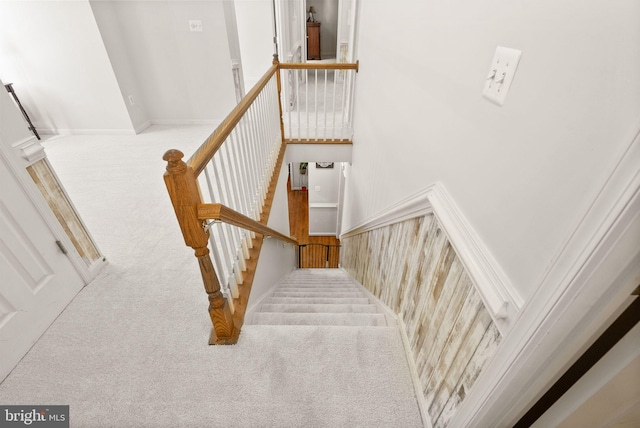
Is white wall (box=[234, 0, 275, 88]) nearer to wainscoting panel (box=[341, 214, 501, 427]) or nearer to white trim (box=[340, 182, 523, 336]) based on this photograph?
wainscoting panel (box=[341, 214, 501, 427])

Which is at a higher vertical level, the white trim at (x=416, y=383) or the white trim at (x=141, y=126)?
the white trim at (x=416, y=383)

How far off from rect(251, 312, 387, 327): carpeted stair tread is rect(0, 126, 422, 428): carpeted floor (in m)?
0.29

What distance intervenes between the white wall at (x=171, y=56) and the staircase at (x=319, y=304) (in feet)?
10.1

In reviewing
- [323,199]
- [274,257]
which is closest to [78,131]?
[274,257]

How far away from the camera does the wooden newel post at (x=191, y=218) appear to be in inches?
37.5

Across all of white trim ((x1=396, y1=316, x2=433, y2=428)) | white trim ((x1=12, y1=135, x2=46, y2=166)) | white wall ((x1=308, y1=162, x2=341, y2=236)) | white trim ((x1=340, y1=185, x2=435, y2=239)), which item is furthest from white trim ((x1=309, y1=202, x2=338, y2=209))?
white trim ((x1=12, y1=135, x2=46, y2=166))

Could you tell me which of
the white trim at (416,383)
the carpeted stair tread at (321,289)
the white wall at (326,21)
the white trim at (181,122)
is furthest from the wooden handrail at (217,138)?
the white wall at (326,21)

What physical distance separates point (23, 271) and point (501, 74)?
7.07 feet

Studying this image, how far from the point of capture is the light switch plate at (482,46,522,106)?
0.72 m

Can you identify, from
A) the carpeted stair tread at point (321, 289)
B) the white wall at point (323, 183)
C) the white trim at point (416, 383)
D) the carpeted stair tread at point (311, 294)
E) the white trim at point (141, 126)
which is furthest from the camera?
the white wall at point (323, 183)

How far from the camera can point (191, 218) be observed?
3.41ft

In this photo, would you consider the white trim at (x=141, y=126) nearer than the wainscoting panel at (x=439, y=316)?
No

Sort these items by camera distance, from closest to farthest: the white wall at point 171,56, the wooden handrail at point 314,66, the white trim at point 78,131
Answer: the wooden handrail at point 314,66 → the white wall at point 171,56 → the white trim at point 78,131

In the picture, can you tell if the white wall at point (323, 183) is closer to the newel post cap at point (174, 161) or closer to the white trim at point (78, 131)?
the white trim at point (78, 131)
